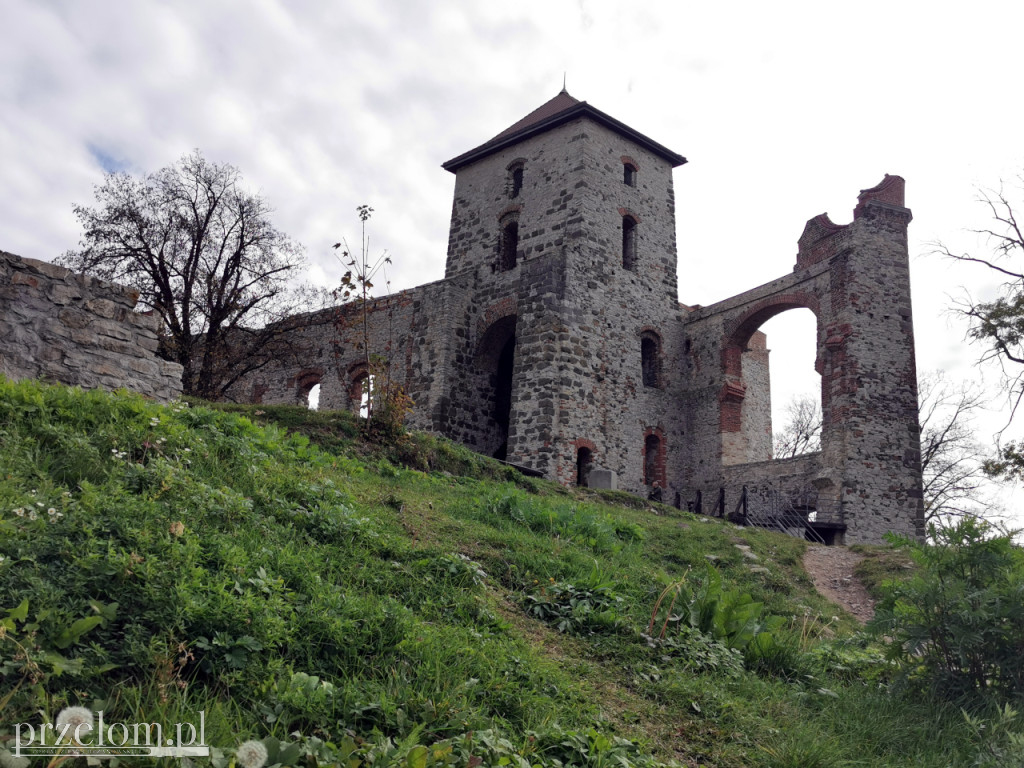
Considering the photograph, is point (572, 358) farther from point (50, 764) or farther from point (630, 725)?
point (50, 764)

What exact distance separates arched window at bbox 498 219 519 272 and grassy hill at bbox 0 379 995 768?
14.6m

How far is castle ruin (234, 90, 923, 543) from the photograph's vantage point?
55.6 ft

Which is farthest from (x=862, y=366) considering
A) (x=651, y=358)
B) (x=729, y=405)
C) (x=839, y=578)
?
(x=839, y=578)

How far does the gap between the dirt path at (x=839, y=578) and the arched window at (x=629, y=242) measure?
32.8 feet

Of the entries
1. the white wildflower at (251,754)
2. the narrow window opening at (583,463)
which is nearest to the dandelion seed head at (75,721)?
the white wildflower at (251,754)

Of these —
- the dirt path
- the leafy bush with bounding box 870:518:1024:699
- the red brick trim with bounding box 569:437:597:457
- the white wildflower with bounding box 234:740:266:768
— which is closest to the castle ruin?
the red brick trim with bounding box 569:437:597:457

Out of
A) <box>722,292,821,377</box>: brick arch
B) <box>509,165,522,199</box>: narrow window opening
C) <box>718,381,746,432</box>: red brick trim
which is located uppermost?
<box>509,165,522,199</box>: narrow window opening

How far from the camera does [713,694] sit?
180 inches

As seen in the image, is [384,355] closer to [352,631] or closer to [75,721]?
[352,631]

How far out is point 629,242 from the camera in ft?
68.8

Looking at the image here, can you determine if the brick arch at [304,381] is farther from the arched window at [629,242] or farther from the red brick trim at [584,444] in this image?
the arched window at [629,242]

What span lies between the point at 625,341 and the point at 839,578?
10045 mm

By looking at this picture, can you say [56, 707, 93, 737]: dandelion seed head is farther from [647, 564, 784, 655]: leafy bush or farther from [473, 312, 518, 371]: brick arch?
[473, 312, 518, 371]: brick arch

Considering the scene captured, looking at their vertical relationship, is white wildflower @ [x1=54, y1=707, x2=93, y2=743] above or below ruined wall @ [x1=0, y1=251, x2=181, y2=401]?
below
